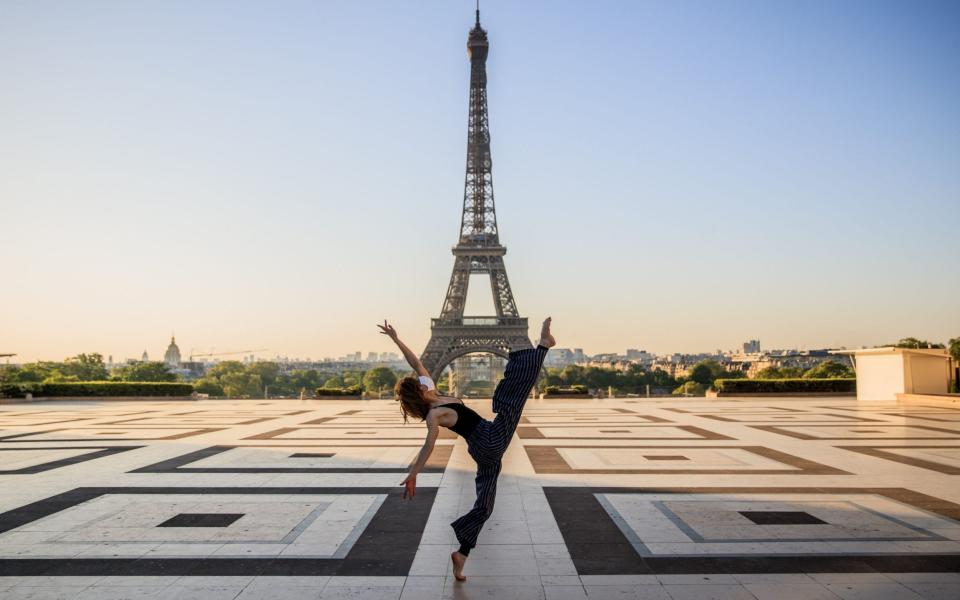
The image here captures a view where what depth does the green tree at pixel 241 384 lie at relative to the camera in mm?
103025

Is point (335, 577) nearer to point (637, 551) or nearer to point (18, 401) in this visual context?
point (637, 551)

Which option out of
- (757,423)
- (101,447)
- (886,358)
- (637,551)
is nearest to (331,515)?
Result: (637,551)

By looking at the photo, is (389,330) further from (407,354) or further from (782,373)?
(782,373)

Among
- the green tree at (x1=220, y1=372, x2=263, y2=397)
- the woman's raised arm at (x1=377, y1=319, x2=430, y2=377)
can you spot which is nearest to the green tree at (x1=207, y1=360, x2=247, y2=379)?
the green tree at (x1=220, y1=372, x2=263, y2=397)

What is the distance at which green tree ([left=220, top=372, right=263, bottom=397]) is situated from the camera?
103 m

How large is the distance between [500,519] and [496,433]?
2687 mm

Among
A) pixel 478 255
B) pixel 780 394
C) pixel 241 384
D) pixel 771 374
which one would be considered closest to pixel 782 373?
pixel 771 374

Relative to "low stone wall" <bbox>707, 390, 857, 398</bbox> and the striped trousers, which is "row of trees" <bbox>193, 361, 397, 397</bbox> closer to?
"low stone wall" <bbox>707, 390, 857, 398</bbox>

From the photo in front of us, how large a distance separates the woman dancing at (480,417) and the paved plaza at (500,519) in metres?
0.51

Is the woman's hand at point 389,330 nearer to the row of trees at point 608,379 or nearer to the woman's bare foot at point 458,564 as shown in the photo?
the woman's bare foot at point 458,564

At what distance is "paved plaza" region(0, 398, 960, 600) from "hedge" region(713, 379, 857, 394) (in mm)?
18598

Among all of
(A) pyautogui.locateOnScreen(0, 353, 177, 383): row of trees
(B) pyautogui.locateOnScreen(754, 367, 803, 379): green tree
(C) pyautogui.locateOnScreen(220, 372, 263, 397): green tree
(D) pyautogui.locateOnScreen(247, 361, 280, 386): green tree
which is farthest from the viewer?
(D) pyautogui.locateOnScreen(247, 361, 280, 386): green tree

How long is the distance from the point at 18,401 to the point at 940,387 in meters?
41.9

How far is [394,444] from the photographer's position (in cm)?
1405
